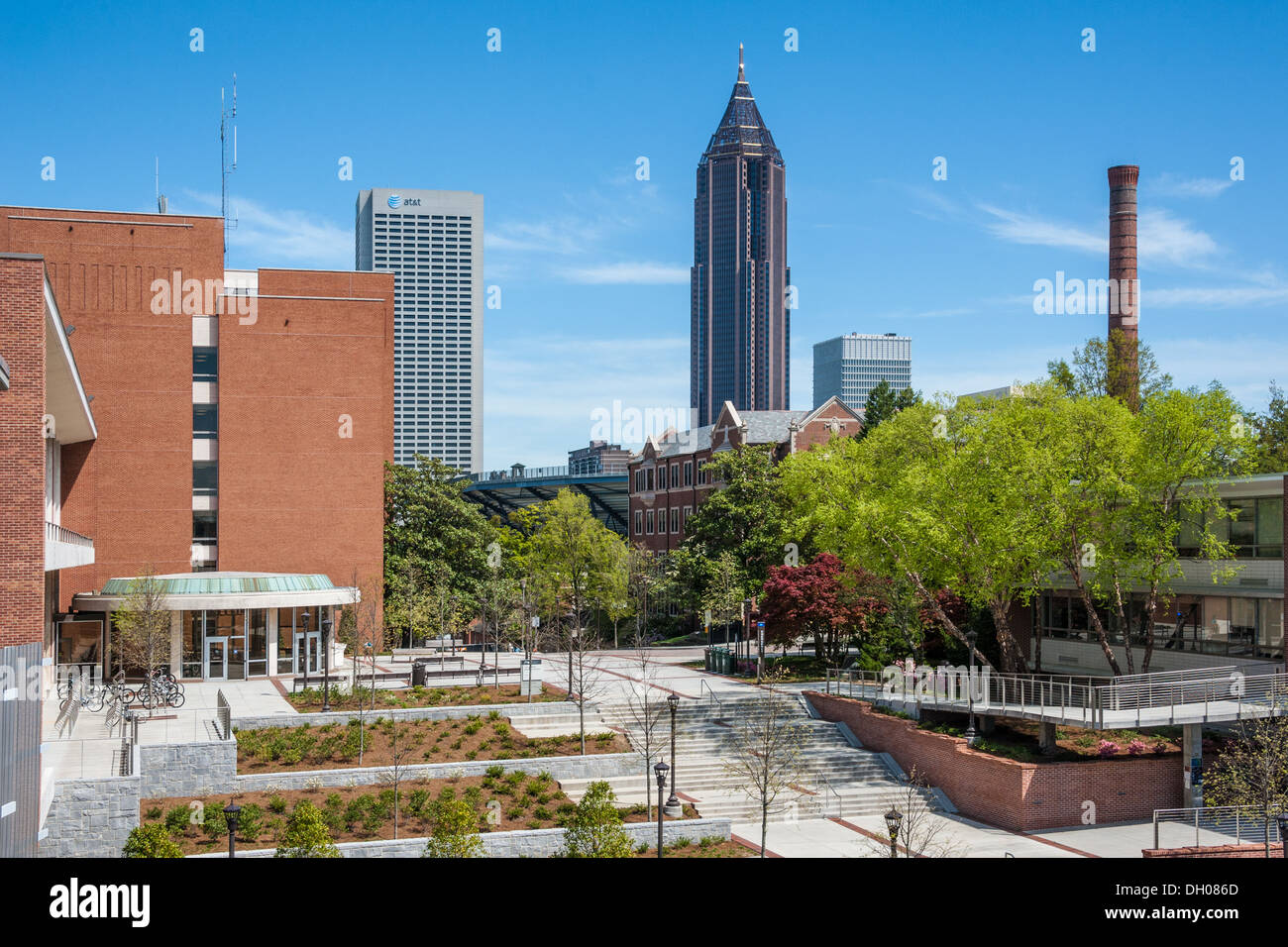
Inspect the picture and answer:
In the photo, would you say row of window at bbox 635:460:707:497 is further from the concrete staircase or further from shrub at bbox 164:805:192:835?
shrub at bbox 164:805:192:835

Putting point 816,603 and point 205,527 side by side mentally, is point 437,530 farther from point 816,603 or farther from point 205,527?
point 816,603

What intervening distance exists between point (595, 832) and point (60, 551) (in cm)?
1313

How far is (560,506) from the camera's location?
64625 mm

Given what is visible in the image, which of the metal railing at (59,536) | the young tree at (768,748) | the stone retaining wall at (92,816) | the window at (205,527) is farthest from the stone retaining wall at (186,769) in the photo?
the window at (205,527)

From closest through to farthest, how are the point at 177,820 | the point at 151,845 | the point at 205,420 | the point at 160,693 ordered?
the point at 151,845 → the point at 177,820 → the point at 160,693 → the point at 205,420

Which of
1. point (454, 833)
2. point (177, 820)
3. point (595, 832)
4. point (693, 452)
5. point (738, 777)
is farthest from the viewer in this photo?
point (693, 452)

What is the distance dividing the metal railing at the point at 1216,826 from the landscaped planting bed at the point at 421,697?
56.4 ft

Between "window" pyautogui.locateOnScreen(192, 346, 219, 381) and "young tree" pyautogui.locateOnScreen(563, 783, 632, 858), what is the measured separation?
32550mm

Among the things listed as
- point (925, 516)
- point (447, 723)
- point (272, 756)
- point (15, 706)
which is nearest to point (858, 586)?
point (925, 516)

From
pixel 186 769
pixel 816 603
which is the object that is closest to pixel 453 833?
pixel 186 769

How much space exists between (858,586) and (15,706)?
92.1 ft

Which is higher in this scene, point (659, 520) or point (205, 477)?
point (205, 477)

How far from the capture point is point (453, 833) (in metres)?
20.2

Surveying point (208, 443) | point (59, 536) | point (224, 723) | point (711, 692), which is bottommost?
point (711, 692)
